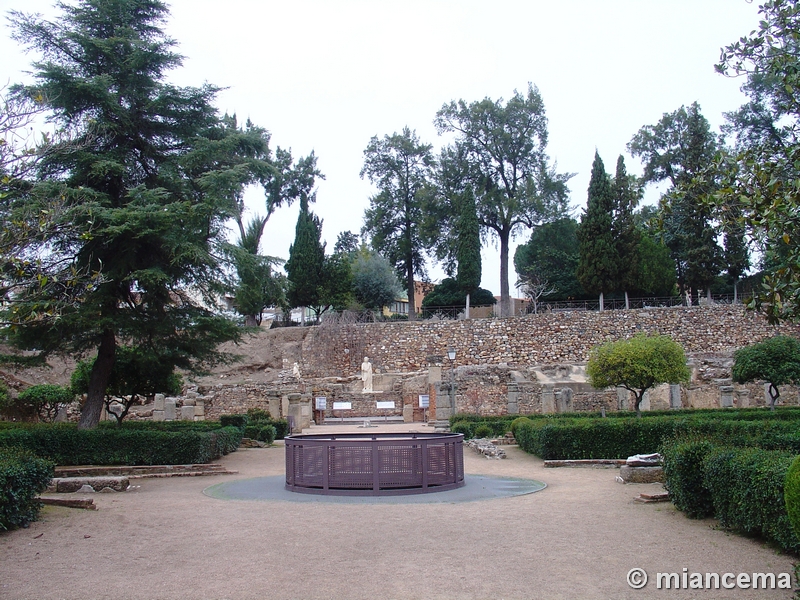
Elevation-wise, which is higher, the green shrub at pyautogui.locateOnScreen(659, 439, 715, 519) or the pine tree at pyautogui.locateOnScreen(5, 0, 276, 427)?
the pine tree at pyautogui.locateOnScreen(5, 0, 276, 427)

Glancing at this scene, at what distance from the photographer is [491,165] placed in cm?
4128

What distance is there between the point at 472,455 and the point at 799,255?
→ 35.9 feet

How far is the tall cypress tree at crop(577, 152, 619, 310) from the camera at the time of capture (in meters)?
34.9

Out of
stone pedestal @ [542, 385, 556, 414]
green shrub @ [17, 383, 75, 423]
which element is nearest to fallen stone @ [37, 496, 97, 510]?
green shrub @ [17, 383, 75, 423]

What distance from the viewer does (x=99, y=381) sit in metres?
15.3

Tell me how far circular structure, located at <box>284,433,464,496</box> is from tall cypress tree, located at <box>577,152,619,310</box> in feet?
88.8

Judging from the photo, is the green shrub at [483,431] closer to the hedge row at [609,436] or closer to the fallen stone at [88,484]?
the hedge row at [609,436]

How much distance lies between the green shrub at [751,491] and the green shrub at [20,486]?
746 centimetres

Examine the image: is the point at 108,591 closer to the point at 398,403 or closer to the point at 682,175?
the point at 398,403

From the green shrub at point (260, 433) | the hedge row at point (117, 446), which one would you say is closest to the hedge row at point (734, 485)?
the hedge row at point (117, 446)

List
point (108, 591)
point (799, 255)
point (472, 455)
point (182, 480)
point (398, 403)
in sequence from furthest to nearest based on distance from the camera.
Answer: point (398, 403), point (472, 455), point (182, 480), point (799, 255), point (108, 591)

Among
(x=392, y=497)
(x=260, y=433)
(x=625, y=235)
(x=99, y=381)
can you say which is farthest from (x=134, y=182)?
(x=625, y=235)

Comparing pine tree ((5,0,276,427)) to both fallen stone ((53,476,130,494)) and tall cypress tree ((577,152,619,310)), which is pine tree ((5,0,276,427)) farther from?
tall cypress tree ((577,152,619,310))

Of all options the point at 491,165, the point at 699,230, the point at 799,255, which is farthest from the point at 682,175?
the point at 799,255
